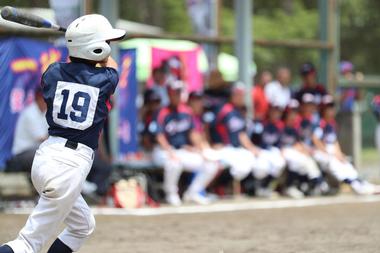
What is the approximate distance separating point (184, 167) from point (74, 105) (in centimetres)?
A: 570

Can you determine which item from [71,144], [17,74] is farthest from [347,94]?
[71,144]

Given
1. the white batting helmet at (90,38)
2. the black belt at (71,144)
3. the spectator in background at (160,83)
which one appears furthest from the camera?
the spectator in background at (160,83)

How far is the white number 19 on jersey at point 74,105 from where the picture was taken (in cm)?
600

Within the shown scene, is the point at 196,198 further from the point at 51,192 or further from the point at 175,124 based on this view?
the point at 51,192

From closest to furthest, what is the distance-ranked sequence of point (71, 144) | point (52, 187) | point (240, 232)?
point (52, 187) → point (71, 144) → point (240, 232)

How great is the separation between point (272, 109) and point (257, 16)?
15.4 m

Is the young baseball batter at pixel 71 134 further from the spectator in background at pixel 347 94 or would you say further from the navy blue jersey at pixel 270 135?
the spectator in background at pixel 347 94

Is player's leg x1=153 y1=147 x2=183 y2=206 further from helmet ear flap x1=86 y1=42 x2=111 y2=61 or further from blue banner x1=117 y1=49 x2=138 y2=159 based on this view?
helmet ear flap x1=86 y1=42 x2=111 y2=61

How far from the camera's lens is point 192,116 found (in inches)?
468

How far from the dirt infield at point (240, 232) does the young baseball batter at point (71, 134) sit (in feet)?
5.27

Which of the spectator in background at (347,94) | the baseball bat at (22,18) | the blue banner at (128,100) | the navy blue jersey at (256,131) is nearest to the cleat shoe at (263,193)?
the navy blue jersey at (256,131)

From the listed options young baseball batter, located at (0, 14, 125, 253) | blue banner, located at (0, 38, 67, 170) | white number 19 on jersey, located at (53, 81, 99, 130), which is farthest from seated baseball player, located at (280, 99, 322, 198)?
white number 19 on jersey, located at (53, 81, 99, 130)

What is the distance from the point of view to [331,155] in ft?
42.2

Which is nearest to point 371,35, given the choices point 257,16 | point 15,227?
point 257,16
